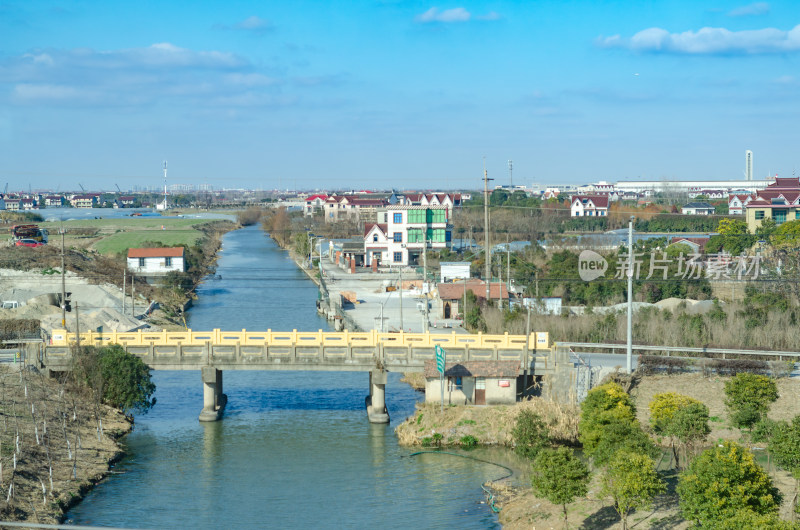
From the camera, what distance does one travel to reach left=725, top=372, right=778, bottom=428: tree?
1916 cm

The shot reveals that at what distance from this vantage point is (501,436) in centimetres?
2125

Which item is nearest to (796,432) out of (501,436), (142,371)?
(501,436)

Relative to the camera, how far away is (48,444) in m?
19.1

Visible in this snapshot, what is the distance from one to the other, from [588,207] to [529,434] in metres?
79.5

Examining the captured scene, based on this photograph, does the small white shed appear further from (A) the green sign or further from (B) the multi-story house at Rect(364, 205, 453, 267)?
(A) the green sign

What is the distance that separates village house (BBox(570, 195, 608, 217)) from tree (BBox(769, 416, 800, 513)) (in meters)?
80.1

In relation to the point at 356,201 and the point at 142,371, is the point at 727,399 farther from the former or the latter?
the point at 356,201

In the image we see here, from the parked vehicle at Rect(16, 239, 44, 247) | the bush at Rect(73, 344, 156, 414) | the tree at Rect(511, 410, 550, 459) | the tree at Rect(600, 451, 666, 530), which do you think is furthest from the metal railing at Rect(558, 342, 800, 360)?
the parked vehicle at Rect(16, 239, 44, 247)

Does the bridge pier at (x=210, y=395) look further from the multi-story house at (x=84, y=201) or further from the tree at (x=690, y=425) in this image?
the multi-story house at (x=84, y=201)

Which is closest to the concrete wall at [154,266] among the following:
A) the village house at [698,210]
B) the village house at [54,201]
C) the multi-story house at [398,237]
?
the multi-story house at [398,237]

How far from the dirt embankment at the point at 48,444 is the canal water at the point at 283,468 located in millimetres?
440

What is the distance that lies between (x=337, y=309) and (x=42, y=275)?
600 inches

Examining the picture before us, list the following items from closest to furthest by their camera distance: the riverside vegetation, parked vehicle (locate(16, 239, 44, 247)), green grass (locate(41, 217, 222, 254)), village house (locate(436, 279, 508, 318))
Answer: the riverside vegetation, village house (locate(436, 279, 508, 318)), parked vehicle (locate(16, 239, 44, 247)), green grass (locate(41, 217, 222, 254))

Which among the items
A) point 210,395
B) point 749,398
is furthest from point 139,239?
point 749,398
